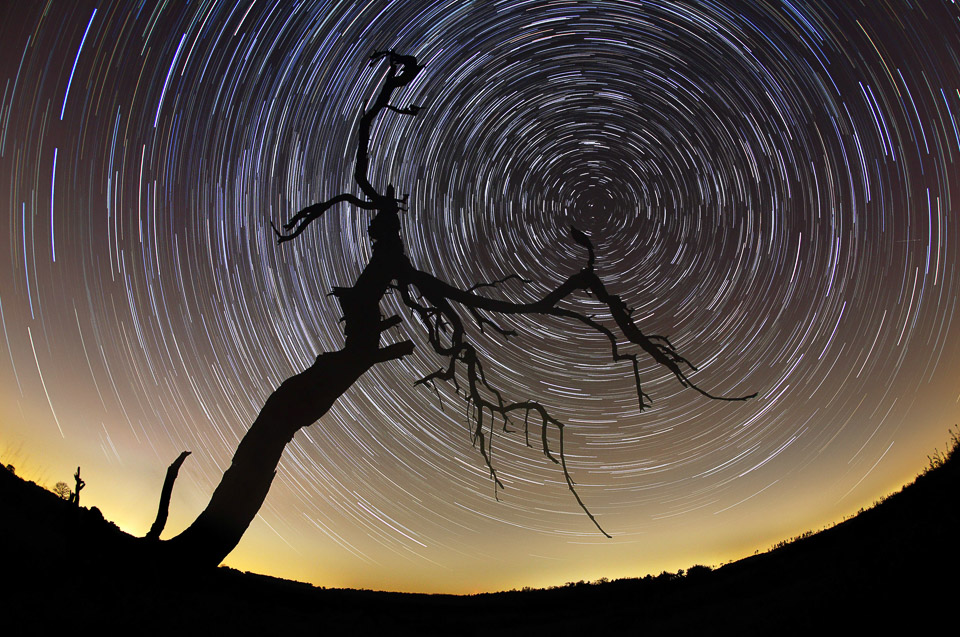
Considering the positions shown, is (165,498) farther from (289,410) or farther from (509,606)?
(509,606)

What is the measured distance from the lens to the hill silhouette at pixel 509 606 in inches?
108

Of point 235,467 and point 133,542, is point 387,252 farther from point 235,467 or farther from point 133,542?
point 133,542

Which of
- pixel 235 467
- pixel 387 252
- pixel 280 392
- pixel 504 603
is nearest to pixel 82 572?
pixel 235 467

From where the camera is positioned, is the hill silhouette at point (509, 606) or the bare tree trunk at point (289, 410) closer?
the hill silhouette at point (509, 606)

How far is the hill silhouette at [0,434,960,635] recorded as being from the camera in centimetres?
274

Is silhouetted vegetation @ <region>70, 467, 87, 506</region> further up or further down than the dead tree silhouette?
further down

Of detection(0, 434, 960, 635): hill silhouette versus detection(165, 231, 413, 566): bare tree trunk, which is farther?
detection(165, 231, 413, 566): bare tree trunk

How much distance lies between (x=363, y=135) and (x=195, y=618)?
5.12m

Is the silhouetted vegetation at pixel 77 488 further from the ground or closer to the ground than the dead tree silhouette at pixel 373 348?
closer to the ground

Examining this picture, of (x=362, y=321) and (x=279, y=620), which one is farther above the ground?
(x=362, y=321)

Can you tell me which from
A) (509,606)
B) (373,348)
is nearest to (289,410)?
(373,348)

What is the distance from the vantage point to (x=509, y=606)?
612cm

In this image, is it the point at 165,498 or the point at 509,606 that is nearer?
the point at 165,498

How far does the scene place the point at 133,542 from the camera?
409cm
